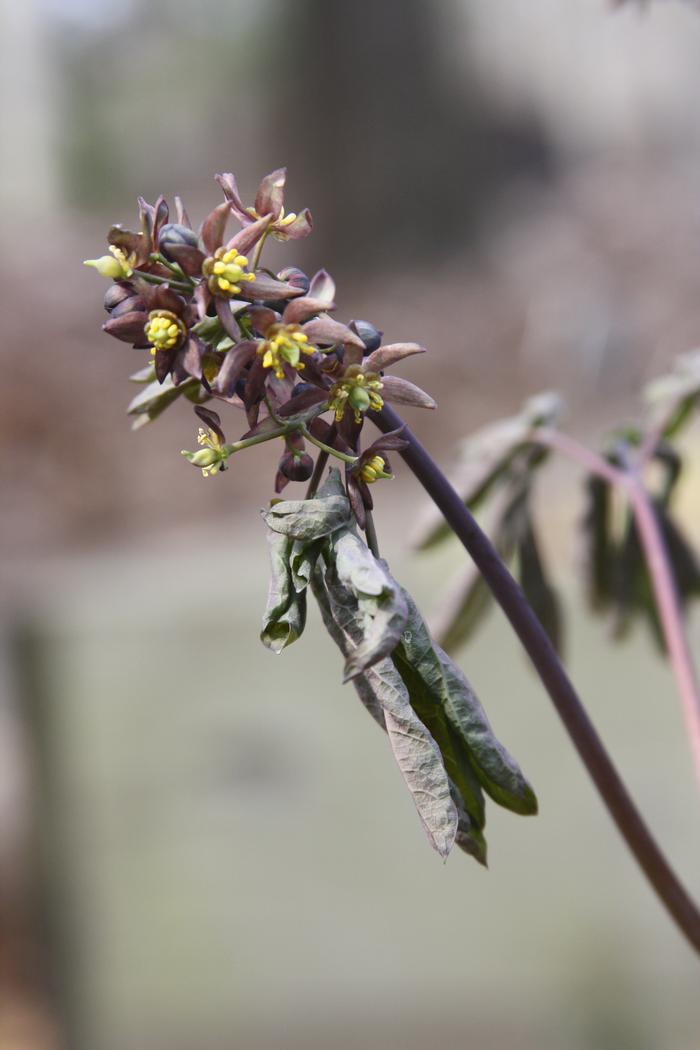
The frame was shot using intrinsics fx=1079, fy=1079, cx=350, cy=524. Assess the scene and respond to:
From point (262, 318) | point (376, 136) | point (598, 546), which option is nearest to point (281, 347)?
point (262, 318)

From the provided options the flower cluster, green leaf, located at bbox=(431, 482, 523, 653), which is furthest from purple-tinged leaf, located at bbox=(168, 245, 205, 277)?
green leaf, located at bbox=(431, 482, 523, 653)

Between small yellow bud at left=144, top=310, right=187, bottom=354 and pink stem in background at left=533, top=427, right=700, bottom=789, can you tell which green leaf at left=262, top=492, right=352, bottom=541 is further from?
pink stem in background at left=533, top=427, right=700, bottom=789

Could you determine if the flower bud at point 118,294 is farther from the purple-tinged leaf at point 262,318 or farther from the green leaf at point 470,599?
the green leaf at point 470,599

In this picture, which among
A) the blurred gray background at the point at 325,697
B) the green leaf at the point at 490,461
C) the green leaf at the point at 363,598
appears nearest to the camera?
the green leaf at the point at 363,598

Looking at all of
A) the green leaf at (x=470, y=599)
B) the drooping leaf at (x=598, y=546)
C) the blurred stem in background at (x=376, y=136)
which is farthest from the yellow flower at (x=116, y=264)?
the blurred stem in background at (x=376, y=136)

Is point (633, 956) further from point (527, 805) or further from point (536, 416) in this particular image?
point (527, 805)

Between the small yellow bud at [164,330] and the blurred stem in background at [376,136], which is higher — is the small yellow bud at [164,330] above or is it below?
below
